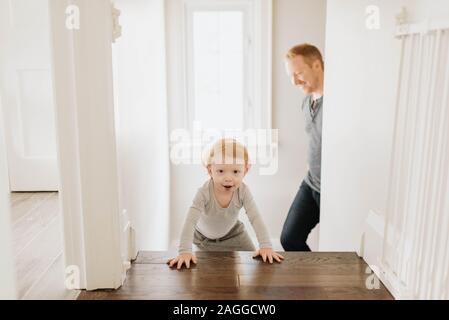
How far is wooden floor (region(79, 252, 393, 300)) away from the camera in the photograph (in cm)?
140

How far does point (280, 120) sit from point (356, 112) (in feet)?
5.78

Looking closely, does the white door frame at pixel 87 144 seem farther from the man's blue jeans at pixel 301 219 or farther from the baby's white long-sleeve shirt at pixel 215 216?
the man's blue jeans at pixel 301 219

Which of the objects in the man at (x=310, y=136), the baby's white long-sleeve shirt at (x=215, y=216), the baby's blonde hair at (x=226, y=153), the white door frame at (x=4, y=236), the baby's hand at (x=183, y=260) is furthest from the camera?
the man at (x=310, y=136)

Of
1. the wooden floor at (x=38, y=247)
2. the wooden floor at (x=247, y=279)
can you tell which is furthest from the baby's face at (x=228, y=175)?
the wooden floor at (x=38, y=247)

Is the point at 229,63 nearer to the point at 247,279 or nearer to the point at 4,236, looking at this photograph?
the point at 247,279

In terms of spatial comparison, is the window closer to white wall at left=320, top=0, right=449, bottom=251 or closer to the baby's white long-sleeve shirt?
white wall at left=320, top=0, right=449, bottom=251

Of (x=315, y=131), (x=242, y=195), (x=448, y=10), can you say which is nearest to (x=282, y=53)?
(x=315, y=131)

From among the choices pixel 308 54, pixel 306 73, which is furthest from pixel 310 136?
pixel 308 54

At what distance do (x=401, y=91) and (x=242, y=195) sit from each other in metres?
0.83

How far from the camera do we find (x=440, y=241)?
1084 mm

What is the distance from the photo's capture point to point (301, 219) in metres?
2.60

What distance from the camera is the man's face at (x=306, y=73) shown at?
2516 mm

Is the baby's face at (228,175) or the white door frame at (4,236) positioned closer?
the white door frame at (4,236)

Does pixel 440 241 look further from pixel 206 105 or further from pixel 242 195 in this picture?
pixel 206 105
